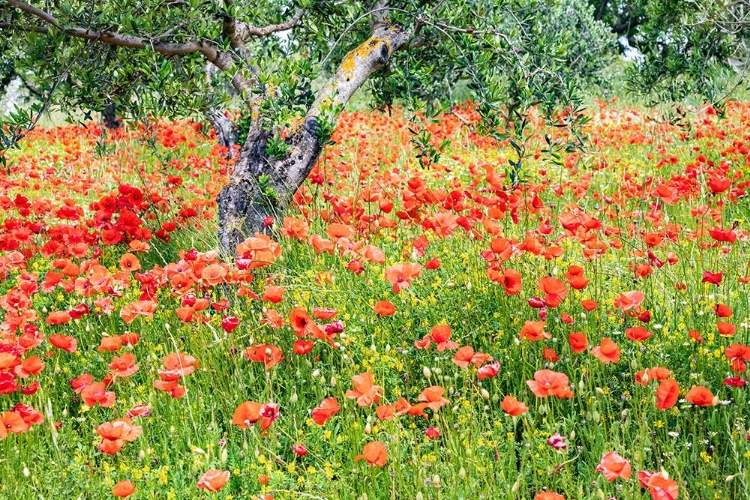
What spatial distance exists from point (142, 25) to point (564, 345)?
3.25 meters

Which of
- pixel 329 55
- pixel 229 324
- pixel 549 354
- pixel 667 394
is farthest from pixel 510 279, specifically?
pixel 329 55

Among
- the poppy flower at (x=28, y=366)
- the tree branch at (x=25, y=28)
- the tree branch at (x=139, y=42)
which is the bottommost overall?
the poppy flower at (x=28, y=366)

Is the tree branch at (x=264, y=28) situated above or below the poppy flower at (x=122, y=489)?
above

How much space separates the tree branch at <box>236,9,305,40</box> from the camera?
17.7 ft

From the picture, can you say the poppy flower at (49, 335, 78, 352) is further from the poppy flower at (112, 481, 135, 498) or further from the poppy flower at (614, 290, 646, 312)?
the poppy flower at (614, 290, 646, 312)

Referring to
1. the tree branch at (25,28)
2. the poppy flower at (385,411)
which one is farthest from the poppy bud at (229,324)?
the tree branch at (25,28)

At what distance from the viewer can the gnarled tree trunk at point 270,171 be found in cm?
496

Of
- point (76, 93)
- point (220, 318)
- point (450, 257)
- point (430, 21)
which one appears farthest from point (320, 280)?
point (76, 93)

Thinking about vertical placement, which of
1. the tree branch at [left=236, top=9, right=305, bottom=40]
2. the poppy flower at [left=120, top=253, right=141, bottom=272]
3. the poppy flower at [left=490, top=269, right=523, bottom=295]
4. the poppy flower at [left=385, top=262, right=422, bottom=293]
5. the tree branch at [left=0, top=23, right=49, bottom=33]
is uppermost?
the tree branch at [left=0, top=23, right=49, bottom=33]

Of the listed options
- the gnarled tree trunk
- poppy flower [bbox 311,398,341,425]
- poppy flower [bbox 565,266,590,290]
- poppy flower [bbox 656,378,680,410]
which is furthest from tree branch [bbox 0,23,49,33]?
poppy flower [bbox 656,378,680,410]

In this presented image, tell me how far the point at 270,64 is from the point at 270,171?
2.67 ft

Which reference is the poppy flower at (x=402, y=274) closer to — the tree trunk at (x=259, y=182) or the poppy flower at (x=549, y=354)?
the poppy flower at (x=549, y=354)

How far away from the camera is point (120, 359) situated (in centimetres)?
307

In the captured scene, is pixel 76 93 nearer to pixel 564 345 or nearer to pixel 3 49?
pixel 3 49
